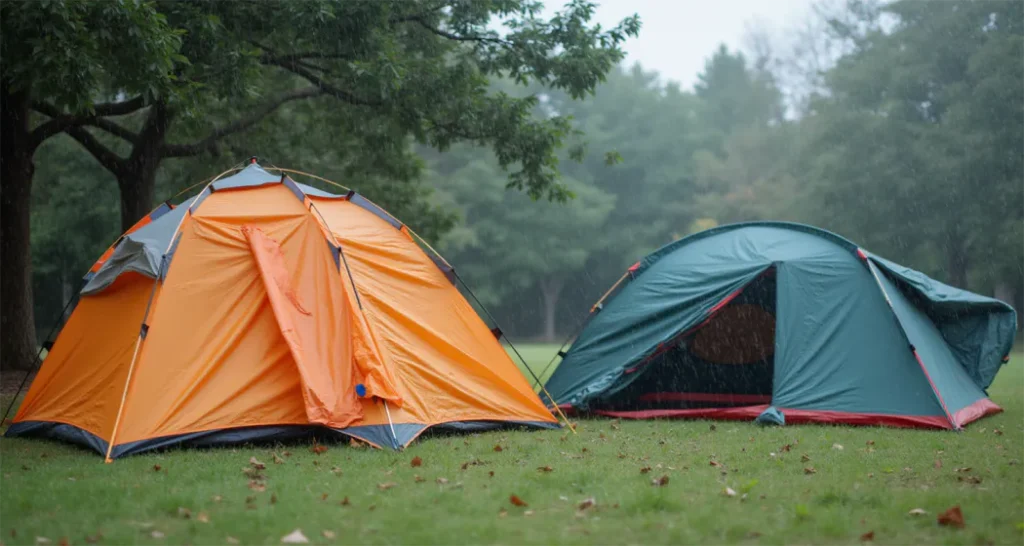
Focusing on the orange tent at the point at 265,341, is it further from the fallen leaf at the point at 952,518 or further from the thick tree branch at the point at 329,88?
the thick tree branch at the point at 329,88

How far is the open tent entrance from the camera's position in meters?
10.2

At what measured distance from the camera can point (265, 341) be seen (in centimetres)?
731

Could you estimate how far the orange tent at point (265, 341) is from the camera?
696 cm

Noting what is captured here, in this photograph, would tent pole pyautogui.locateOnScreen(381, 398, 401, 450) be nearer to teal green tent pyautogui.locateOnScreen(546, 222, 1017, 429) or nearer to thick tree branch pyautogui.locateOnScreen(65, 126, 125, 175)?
teal green tent pyautogui.locateOnScreen(546, 222, 1017, 429)

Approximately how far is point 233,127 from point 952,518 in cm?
1244

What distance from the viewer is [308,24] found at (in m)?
10.9

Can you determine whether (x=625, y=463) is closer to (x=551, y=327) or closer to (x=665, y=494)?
(x=665, y=494)

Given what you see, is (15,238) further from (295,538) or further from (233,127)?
(295,538)

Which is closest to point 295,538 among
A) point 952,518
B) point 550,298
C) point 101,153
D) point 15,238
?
point 952,518

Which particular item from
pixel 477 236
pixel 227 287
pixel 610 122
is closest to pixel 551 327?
pixel 477 236

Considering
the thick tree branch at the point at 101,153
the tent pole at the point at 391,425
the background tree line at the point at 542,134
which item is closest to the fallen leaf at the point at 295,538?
the tent pole at the point at 391,425

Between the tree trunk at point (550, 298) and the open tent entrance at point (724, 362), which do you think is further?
the tree trunk at point (550, 298)

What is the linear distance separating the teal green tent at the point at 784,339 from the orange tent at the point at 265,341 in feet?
5.66

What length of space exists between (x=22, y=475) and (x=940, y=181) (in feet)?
94.9
